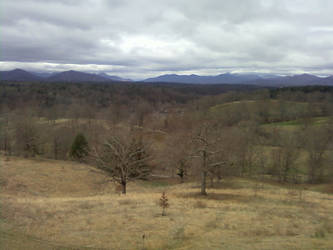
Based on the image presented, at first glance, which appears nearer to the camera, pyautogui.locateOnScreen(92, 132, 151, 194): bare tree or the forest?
the forest

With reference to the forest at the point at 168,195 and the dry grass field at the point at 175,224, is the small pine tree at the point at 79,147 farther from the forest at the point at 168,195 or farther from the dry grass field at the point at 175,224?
the dry grass field at the point at 175,224

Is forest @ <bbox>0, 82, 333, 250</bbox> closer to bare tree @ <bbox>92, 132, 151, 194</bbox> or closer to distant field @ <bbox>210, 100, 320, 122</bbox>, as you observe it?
bare tree @ <bbox>92, 132, 151, 194</bbox>

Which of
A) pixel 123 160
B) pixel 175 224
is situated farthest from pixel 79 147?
pixel 175 224

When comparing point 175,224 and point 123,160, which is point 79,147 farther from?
point 175,224

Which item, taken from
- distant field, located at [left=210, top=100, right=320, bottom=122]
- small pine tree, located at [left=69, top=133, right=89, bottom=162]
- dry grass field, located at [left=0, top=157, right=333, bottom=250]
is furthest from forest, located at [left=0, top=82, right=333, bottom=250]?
distant field, located at [left=210, top=100, right=320, bottom=122]

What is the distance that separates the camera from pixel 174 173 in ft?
127

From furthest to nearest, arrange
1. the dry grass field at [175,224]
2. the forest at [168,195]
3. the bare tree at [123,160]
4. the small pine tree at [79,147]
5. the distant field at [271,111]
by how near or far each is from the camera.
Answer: the distant field at [271,111], the small pine tree at [79,147], the bare tree at [123,160], the forest at [168,195], the dry grass field at [175,224]

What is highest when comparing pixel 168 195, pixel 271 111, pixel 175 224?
pixel 271 111

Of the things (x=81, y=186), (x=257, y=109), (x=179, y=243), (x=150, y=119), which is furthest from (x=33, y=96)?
(x=179, y=243)

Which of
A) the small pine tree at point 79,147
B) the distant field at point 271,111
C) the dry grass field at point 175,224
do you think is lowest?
the small pine tree at point 79,147

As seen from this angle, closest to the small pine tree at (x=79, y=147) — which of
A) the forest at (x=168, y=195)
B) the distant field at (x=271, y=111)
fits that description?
the forest at (x=168, y=195)

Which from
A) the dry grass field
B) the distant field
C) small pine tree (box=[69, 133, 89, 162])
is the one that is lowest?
small pine tree (box=[69, 133, 89, 162])

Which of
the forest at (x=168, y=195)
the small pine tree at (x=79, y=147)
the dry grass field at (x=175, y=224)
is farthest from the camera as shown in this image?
the small pine tree at (x=79, y=147)

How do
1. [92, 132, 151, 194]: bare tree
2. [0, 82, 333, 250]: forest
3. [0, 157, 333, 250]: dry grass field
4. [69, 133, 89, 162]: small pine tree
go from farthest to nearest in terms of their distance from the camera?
1. [69, 133, 89, 162]: small pine tree
2. [92, 132, 151, 194]: bare tree
3. [0, 82, 333, 250]: forest
4. [0, 157, 333, 250]: dry grass field
